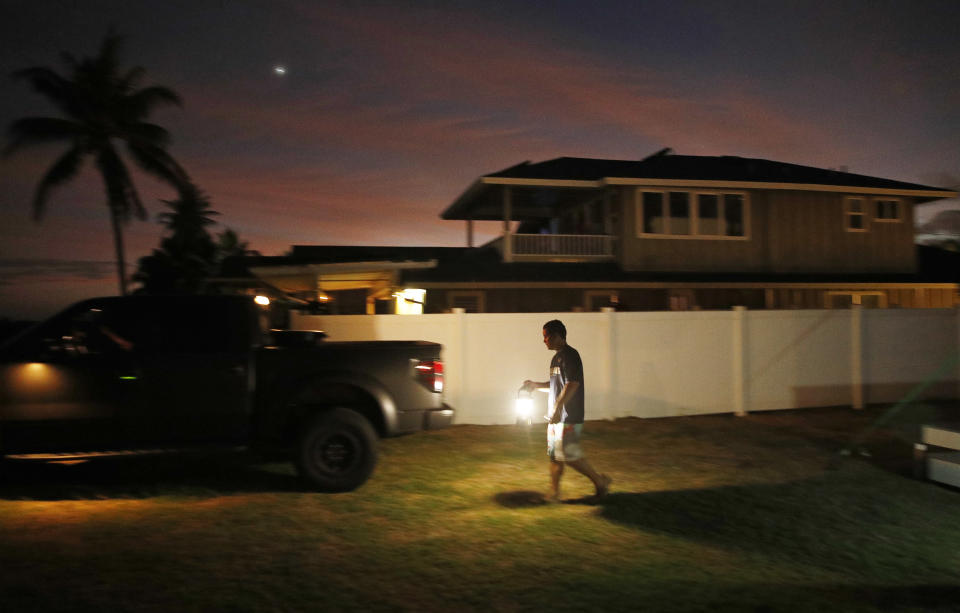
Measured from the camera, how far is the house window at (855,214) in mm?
21516

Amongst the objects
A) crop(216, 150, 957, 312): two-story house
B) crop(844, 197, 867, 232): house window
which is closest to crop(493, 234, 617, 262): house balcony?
crop(216, 150, 957, 312): two-story house

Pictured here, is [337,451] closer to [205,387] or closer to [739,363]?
[205,387]

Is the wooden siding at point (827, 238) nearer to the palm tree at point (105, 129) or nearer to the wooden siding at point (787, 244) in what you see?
the wooden siding at point (787, 244)

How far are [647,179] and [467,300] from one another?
19.1 feet

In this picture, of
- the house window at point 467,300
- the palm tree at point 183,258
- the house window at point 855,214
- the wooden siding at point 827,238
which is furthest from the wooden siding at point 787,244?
the palm tree at point 183,258

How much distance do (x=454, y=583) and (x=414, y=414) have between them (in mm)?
2410

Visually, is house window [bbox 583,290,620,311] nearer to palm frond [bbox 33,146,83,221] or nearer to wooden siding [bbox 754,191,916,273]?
wooden siding [bbox 754,191,916,273]

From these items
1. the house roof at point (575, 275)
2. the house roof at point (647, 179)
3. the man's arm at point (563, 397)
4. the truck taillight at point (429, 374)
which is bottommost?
the man's arm at point (563, 397)

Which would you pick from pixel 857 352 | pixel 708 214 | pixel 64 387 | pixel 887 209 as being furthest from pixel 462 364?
pixel 887 209

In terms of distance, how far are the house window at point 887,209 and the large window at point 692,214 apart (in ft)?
14.8

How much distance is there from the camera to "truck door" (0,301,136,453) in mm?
6305

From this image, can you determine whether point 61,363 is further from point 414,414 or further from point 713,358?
point 713,358

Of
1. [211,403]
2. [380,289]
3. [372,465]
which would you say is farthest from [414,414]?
[380,289]

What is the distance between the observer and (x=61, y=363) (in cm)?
639
